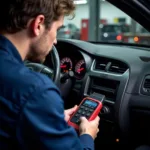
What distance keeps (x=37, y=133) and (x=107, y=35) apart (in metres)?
11.4

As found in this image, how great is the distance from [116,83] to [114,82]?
0.02m

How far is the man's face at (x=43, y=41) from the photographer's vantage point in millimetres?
1116

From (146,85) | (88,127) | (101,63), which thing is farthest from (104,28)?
(88,127)

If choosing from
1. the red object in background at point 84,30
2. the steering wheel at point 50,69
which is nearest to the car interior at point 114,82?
the steering wheel at point 50,69

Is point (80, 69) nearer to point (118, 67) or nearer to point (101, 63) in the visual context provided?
point (101, 63)

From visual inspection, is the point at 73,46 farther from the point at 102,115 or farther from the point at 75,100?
the point at 102,115

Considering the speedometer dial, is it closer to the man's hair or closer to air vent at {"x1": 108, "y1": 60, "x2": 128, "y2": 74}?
air vent at {"x1": 108, "y1": 60, "x2": 128, "y2": 74}

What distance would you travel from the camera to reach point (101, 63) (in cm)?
228

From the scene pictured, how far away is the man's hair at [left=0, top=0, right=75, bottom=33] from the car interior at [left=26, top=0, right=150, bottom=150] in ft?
2.51

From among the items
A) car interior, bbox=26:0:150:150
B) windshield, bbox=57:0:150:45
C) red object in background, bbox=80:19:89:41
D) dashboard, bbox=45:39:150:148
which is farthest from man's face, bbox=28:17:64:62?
red object in background, bbox=80:19:89:41

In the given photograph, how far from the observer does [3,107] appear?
1.00 metres

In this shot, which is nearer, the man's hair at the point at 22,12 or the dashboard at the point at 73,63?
the man's hair at the point at 22,12

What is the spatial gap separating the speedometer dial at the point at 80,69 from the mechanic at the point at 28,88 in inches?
46.6

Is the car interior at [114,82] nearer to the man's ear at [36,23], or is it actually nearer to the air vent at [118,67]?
the air vent at [118,67]
